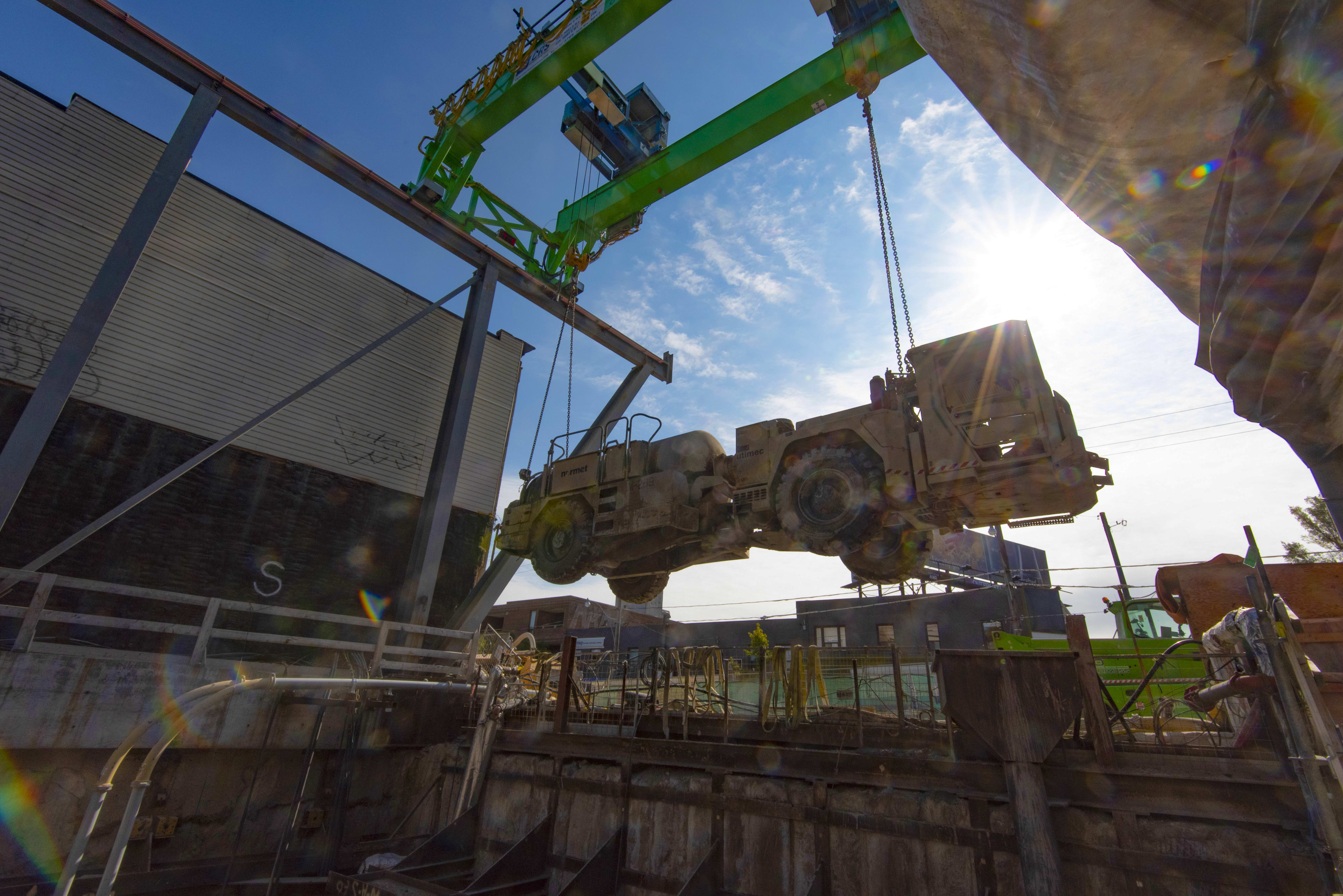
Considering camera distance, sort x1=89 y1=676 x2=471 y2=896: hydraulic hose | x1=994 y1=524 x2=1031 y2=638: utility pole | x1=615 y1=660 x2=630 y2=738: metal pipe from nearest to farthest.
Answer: x1=89 y1=676 x2=471 y2=896: hydraulic hose → x1=615 y1=660 x2=630 y2=738: metal pipe → x1=994 y1=524 x2=1031 y2=638: utility pole

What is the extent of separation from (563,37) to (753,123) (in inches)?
153

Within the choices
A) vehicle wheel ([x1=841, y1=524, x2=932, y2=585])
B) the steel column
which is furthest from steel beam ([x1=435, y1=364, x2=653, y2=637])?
vehicle wheel ([x1=841, y1=524, x2=932, y2=585])

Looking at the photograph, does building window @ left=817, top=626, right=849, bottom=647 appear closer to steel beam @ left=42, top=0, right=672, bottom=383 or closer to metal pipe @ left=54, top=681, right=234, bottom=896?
steel beam @ left=42, top=0, right=672, bottom=383

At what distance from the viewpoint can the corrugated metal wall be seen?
11016mm

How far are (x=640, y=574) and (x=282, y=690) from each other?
5.09 m

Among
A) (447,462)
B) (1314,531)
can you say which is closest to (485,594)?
(447,462)

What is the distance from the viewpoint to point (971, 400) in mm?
6668

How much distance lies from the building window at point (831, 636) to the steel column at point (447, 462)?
57.2 ft

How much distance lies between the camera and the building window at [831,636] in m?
26.1

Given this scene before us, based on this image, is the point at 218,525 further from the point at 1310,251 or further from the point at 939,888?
the point at 1310,251

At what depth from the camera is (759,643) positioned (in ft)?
63.2

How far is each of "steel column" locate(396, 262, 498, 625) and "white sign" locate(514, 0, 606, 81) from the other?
14.6 feet

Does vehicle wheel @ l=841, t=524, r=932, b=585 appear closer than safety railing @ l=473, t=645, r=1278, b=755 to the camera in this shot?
No

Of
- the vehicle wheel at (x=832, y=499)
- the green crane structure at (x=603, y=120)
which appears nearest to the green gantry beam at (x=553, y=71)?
the green crane structure at (x=603, y=120)
